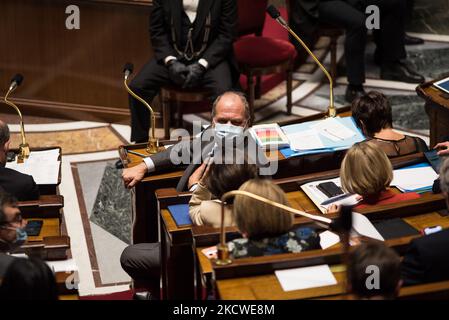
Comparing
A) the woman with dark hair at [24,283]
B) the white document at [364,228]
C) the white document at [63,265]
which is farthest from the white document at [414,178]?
the woman with dark hair at [24,283]

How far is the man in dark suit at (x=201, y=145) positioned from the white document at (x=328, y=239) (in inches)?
34.6

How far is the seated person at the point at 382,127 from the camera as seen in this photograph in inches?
180

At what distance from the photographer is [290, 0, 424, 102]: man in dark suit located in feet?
23.2

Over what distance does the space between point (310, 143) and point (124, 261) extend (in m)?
1.15

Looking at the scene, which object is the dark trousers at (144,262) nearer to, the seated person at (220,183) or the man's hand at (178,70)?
the seated person at (220,183)

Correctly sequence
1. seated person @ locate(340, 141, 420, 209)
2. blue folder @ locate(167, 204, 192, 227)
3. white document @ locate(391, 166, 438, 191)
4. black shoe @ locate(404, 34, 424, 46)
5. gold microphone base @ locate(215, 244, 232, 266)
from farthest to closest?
1. black shoe @ locate(404, 34, 424, 46)
2. white document @ locate(391, 166, 438, 191)
3. blue folder @ locate(167, 204, 192, 227)
4. seated person @ locate(340, 141, 420, 209)
5. gold microphone base @ locate(215, 244, 232, 266)

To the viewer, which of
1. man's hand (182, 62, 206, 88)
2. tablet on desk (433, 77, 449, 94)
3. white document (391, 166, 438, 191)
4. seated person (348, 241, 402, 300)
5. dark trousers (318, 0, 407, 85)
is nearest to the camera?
seated person (348, 241, 402, 300)

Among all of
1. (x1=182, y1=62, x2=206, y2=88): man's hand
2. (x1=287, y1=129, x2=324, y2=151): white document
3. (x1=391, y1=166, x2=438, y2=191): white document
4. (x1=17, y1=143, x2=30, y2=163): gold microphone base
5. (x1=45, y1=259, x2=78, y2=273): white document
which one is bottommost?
(x1=45, y1=259, x2=78, y2=273): white document

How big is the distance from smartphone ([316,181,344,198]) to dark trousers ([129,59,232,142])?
1962 millimetres

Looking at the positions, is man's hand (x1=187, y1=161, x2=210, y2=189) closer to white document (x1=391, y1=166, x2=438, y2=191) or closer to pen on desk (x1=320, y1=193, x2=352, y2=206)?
pen on desk (x1=320, y1=193, x2=352, y2=206)

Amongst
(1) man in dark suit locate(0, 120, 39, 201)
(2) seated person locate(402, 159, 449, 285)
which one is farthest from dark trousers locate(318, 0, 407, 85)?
(2) seated person locate(402, 159, 449, 285)

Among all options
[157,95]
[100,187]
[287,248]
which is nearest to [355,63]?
[157,95]

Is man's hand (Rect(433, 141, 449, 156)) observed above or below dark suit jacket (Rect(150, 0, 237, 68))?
below

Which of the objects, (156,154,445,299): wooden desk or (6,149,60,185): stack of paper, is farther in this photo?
(6,149,60,185): stack of paper
